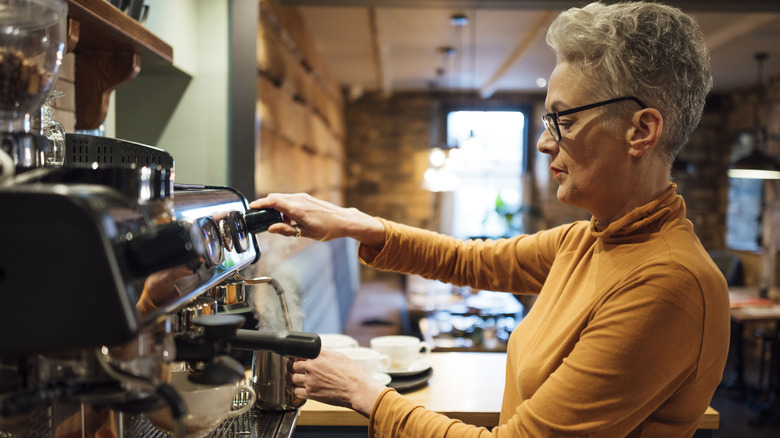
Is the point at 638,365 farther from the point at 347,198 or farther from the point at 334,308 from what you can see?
the point at 347,198

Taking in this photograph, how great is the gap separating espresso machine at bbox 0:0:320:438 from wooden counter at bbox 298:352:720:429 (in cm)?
60

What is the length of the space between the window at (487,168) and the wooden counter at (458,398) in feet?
20.4

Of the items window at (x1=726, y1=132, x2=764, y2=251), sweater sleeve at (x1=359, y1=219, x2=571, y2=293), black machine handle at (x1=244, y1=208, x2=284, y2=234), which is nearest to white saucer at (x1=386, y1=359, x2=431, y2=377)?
sweater sleeve at (x1=359, y1=219, x2=571, y2=293)

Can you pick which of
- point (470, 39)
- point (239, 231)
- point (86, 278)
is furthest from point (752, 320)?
point (86, 278)

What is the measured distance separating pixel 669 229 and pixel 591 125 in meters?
0.23

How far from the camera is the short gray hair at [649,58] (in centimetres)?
104

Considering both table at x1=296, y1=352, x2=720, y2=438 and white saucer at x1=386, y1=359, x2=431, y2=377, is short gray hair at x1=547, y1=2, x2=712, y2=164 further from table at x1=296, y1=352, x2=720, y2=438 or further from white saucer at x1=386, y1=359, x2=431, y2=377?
white saucer at x1=386, y1=359, x2=431, y2=377

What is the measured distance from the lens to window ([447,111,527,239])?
8078mm

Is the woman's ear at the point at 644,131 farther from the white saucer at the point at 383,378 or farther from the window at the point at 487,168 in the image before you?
the window at the point at 487,168

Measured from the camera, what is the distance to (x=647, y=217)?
3.51 ft

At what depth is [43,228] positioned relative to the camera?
1.75 feet

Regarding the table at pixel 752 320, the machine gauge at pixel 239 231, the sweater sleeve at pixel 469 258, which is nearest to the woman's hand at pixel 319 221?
the sweater sleeve at pixel 469 258

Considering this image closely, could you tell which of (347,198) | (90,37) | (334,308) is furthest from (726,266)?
(90,37)

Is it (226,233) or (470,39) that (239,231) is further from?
(470,39)
